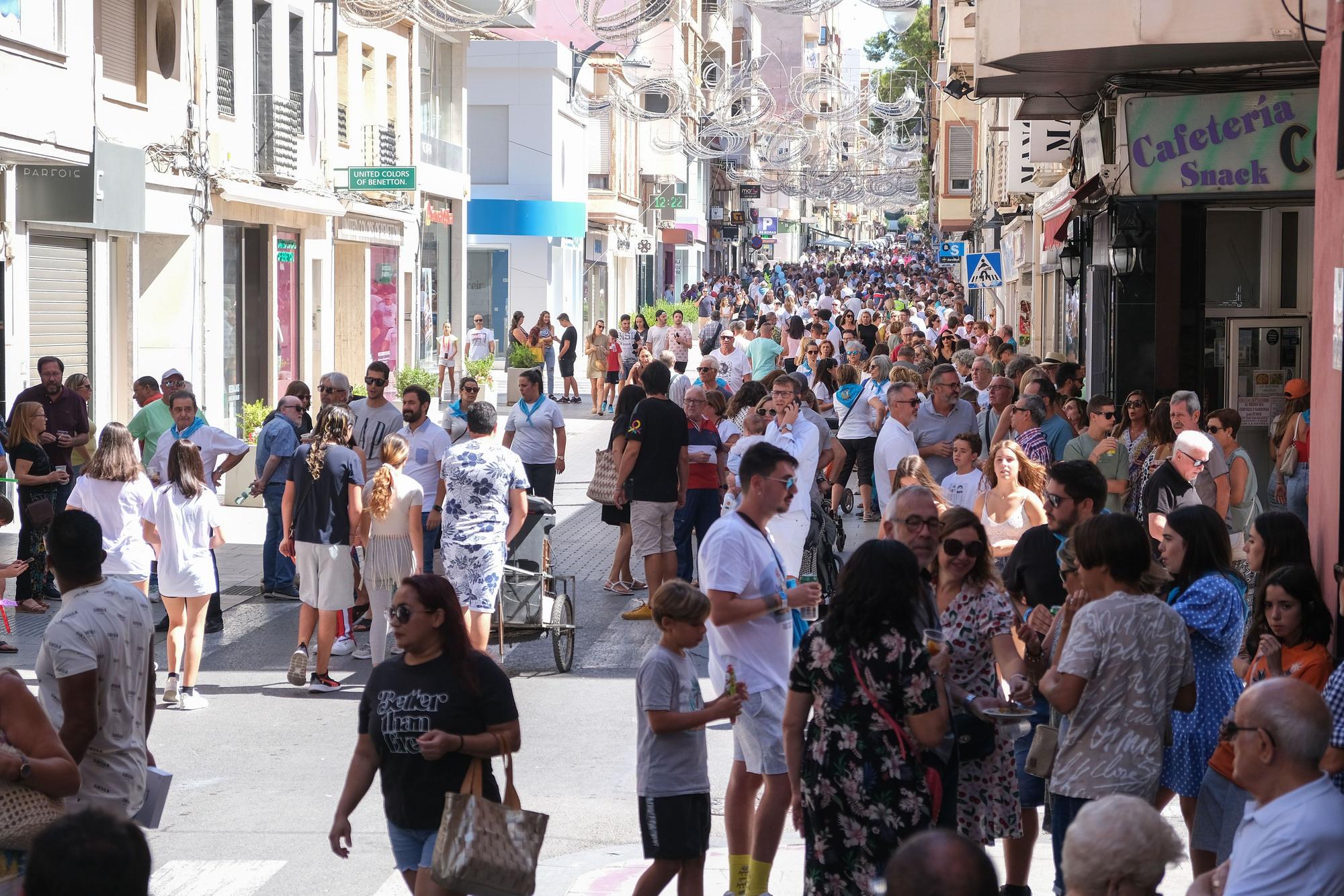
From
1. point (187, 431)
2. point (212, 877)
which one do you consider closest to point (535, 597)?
Result: point (187, 431)

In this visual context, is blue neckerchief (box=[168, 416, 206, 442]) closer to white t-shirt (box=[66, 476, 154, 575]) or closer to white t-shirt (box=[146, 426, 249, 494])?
white t-shirt (box=[146, 426, 249, 494])

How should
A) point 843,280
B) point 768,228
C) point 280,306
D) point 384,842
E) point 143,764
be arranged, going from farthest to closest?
point 768,228 → point 843,280 → point 280,306 → point 384,842 → point 143,764

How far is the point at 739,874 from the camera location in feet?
21.6

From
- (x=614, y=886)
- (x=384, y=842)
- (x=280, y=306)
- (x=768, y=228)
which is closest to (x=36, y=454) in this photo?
(x=384, y=842)

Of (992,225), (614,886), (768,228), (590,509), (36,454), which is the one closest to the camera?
(614,886)

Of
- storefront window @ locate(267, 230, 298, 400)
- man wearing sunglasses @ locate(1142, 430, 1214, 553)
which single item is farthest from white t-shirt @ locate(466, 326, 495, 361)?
man wearing sunglasses @ locate(1142, 430, 1214, 553)

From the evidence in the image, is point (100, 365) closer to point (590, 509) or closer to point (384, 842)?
point (590, 509)

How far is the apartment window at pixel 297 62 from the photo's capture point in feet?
84.3

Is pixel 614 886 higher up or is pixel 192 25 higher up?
pixel 192 25

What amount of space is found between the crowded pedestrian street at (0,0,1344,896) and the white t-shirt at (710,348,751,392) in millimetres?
99

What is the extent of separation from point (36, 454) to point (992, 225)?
3267 cm

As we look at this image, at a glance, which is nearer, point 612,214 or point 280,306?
point 280,306

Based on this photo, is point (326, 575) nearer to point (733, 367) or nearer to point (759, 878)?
point (759, 878)

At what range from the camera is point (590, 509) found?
19.5m
